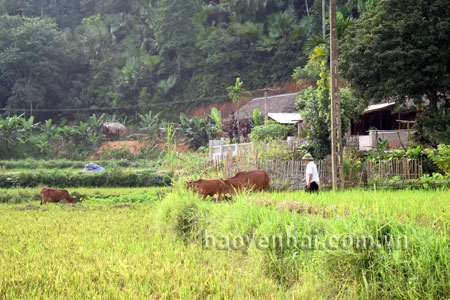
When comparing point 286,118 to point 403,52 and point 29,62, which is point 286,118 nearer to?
point 403,52

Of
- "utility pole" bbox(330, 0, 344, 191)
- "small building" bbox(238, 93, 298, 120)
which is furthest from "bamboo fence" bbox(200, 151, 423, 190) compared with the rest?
"small building" bbox(238, 93, 298, 120)

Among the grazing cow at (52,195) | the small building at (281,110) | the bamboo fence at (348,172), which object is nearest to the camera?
the bamboo fence at (348,172)

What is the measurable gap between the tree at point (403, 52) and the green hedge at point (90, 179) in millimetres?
8263

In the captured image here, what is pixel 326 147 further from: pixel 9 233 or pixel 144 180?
pixel 9 233

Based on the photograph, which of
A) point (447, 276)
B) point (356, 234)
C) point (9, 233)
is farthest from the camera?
A: point (9, 233)

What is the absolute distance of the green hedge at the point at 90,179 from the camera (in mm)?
15550

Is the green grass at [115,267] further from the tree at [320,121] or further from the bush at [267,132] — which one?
the bush at [267,132]

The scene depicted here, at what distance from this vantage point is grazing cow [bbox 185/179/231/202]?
25.8 ft

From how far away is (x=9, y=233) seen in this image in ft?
21.4

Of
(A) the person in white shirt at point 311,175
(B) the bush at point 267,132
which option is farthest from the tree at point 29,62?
(A) the person in white shirt at point 311,175

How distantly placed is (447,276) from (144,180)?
1433 cm

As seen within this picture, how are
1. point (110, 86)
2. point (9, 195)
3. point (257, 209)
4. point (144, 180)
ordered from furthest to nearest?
1. point (110, 86)
2. point (144, 180)
3. point (9, 195)
4. point (257, 209)

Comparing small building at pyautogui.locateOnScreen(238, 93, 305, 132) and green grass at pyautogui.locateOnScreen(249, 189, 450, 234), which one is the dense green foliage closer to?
small building at pyautogui.locateOnScreen(238, 93, 305, 132)

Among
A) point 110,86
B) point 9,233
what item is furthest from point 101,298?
point 110,86
